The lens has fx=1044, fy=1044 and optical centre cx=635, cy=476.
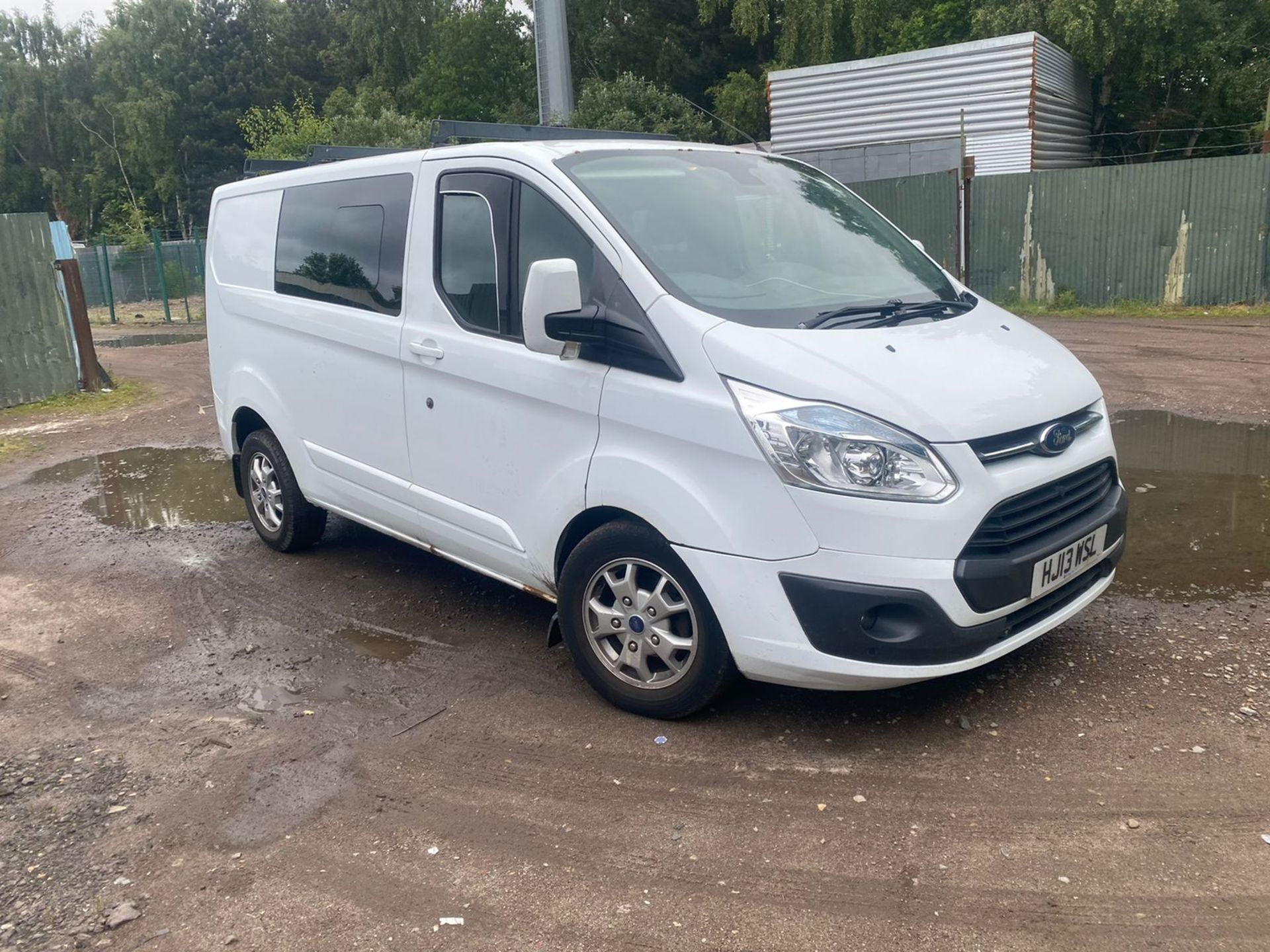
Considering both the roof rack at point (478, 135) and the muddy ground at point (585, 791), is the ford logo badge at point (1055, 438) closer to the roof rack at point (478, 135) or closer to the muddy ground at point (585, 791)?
the muddy ground at point (585, 791)

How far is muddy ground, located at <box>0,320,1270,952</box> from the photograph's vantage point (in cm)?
284

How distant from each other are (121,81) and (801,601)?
59144 millimetres

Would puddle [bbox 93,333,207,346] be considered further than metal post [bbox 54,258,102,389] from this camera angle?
Yes

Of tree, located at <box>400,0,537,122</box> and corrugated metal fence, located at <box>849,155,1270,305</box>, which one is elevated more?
tree, located at <box>400,0,537,122</box>

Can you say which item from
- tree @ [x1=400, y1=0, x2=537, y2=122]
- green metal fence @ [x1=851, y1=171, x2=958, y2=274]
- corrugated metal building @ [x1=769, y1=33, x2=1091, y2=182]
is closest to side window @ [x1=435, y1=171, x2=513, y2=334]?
green metal fence @ [x1=851, y1=171, x2=958, y2=274]

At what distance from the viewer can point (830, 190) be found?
4.94 metres

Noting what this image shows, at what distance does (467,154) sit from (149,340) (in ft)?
59.3

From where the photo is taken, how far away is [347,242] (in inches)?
Answer: 201

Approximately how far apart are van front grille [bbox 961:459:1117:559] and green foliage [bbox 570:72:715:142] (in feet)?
65.0

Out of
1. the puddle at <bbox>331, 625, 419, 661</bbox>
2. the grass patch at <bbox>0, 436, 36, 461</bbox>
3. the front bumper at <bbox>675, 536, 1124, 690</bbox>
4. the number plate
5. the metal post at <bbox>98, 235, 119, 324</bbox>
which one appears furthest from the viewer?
the metal post at <bbox>98, 235, 119, 324</bbox>

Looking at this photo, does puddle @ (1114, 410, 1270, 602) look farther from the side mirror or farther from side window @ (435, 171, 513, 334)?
side window @ (435, 171, 513, 334)

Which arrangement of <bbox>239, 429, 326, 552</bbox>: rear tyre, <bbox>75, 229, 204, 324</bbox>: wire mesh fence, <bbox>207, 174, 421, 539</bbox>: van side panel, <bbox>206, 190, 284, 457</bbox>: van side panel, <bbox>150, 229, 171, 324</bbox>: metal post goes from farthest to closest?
<bbox>75, 229, 204, 324</bbox>: wire mesh fence
<bbox>150, 229, 171, 324</bbox>: metal post
<bbox>239, 429, 326, 552</bbox>: rear tyre
<bbox>206, 190, 284, 457</bbox>: van side panel
<bbox>207, 174, 421, 539</bbox>: van side panel

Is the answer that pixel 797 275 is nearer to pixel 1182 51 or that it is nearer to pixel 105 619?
pixel 105 619

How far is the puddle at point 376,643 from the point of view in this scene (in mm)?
4742
